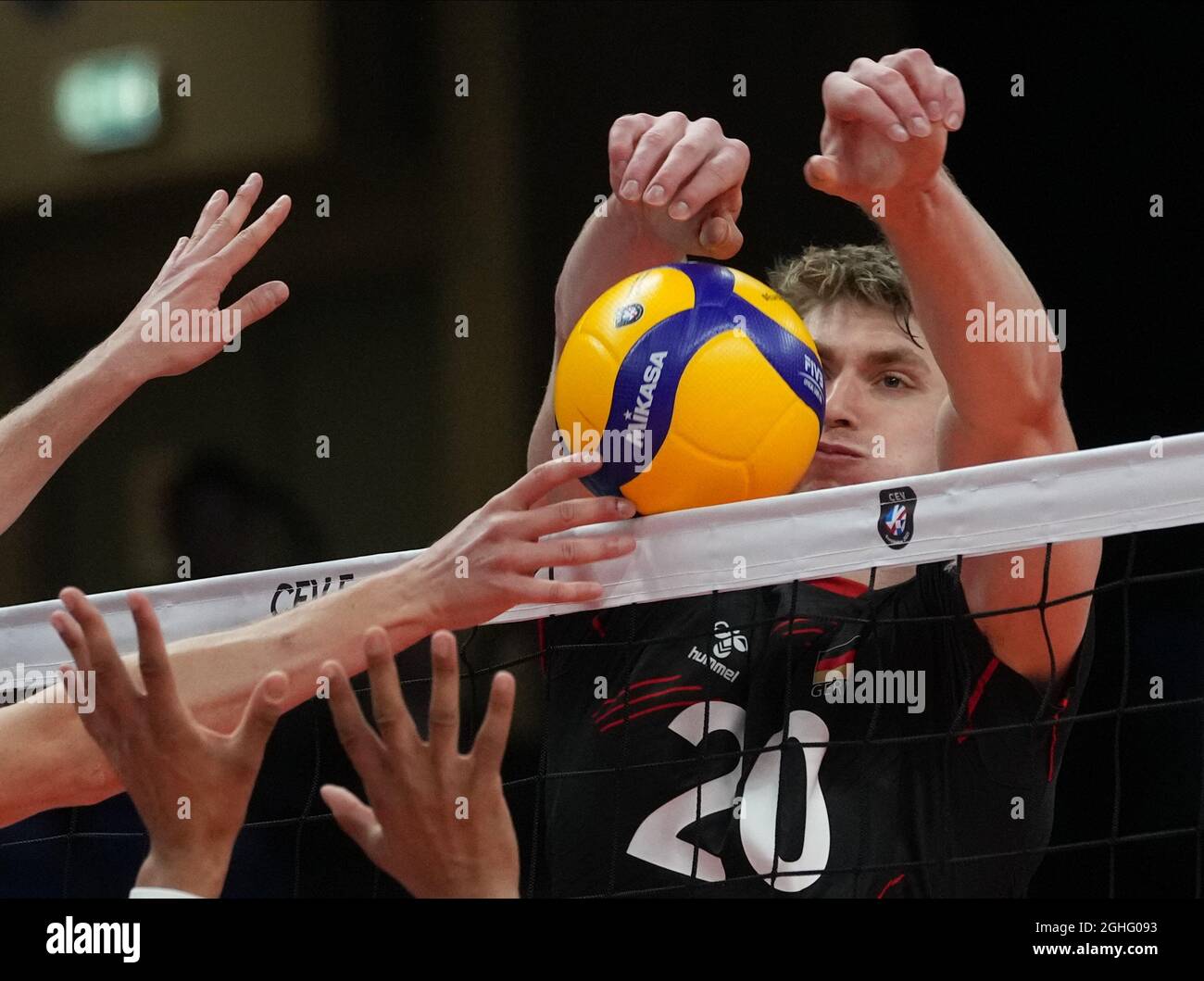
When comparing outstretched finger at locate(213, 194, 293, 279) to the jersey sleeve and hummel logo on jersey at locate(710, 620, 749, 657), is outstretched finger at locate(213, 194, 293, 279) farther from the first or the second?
the jersey sleeve

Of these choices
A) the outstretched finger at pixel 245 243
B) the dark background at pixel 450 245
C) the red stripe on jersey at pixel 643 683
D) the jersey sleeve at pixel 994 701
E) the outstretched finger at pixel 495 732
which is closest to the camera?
the outstretched finger at pixel 495 732

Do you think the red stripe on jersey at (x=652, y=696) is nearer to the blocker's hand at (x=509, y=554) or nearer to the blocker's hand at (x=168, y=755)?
the blocker's hand at (x=509, y=554)

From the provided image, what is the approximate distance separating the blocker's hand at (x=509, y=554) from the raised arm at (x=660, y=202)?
467mm

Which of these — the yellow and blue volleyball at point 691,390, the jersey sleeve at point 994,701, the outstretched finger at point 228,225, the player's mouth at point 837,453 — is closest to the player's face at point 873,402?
the player's mouth at point 837,453

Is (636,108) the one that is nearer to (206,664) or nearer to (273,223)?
(273,223)

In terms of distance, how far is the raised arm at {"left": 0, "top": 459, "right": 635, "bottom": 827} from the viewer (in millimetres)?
2186

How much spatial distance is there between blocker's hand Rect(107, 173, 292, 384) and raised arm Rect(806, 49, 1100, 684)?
1.29 metres

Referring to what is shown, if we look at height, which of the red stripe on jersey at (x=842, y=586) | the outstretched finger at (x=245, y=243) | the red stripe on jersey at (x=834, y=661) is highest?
the outstretched finger at (x=245, y=243)

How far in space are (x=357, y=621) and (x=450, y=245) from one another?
13.9 ft

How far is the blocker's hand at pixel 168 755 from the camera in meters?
1.60

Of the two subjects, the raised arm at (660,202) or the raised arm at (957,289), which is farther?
the raised arm at (660,202)
